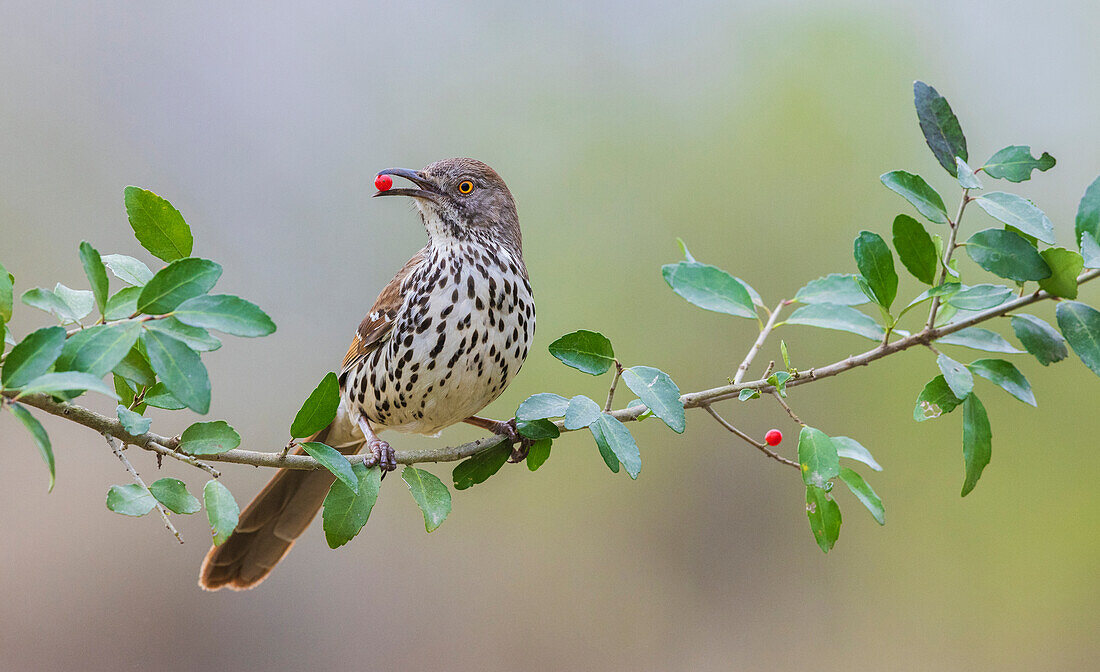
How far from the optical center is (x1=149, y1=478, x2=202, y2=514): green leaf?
1.74 meters

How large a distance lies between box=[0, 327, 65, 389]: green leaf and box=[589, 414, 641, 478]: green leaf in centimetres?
88

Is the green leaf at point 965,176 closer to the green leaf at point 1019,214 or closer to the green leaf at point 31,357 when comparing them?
the green leaf at point 1019,214

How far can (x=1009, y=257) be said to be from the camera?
183 centimetres

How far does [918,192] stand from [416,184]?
57.0 inches

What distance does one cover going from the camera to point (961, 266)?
5.41m

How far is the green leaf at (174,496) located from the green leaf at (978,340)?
1.46 meters

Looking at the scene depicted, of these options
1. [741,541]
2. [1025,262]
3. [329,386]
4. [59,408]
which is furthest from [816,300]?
[741,541]

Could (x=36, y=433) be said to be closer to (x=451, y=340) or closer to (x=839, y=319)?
(x=451, y=340)

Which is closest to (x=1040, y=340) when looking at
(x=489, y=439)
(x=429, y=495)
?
(x=489, y=439)

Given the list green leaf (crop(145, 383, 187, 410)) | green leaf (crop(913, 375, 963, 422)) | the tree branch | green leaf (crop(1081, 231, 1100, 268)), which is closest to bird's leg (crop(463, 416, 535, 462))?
the tree branch

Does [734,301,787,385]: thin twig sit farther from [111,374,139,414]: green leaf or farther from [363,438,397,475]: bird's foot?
[111,374,139,414]: green leaf

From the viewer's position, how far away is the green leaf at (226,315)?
1494 millimetres

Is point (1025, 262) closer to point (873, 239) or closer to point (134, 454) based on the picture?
point (873, 239)

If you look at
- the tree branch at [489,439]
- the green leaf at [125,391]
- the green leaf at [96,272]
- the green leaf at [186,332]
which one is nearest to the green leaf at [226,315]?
the green leaf at [186,332]
